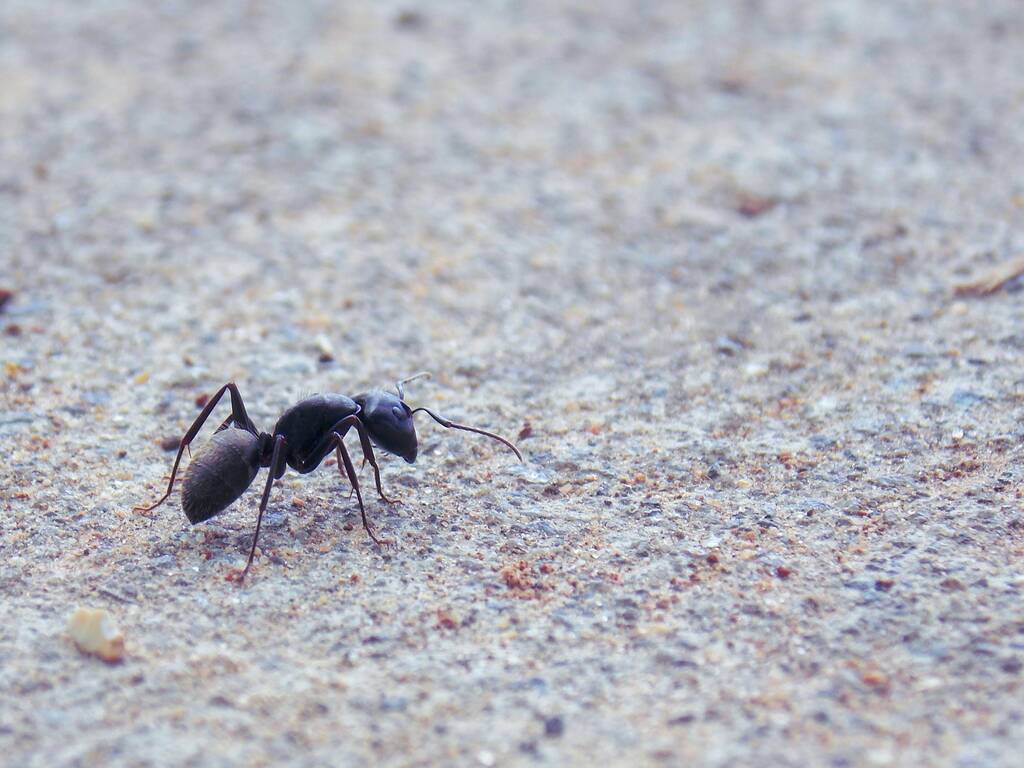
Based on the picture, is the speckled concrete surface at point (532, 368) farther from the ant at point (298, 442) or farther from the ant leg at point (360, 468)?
the ant at point (298, 442)

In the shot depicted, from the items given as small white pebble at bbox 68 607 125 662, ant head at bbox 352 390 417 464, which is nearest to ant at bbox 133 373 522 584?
ant head at bbox 352 390 417 464

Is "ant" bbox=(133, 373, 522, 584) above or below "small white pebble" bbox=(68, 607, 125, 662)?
above

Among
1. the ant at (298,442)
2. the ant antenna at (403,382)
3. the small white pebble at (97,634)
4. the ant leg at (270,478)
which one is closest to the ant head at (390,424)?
the ant at (298,442)

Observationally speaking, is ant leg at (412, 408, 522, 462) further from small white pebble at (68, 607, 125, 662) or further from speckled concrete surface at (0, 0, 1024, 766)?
small white pebble at (68, 607, 125, 662)

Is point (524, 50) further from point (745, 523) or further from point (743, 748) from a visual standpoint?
point (743, 748)

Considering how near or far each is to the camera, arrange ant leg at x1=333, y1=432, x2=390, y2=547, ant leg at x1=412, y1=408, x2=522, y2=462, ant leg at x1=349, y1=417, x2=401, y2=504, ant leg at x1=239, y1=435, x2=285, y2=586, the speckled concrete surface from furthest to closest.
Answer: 1. ant leg at x1=412, y1=408, x2=522, y2=462
2. ant leg at x1=349, y1=417, x2=401, y2=504
3. ant leg at x1=333, y1=432, x2=390, y2=547
4. ant leg at x1=239, y1=435, x2=285, y2=586
5. the speckled concrete surface

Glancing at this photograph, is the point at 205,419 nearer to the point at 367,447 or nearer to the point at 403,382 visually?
the point at 367,447

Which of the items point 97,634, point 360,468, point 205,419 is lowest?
point 360,468

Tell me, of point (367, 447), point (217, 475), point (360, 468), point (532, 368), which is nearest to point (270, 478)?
point (217, 475)
